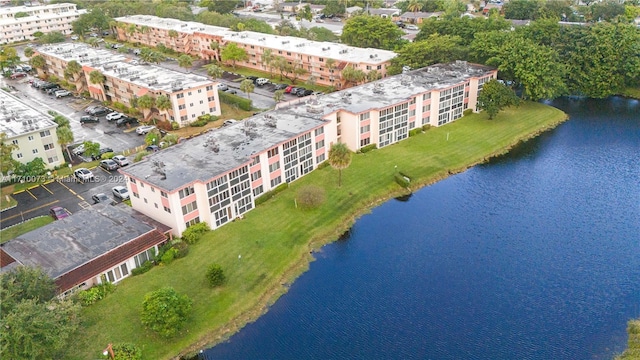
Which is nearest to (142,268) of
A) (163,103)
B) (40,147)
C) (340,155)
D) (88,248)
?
(88,248)

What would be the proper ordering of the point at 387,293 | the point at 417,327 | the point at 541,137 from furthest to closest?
the point at 541,137 < the point at 387,293 < the point at 417,327

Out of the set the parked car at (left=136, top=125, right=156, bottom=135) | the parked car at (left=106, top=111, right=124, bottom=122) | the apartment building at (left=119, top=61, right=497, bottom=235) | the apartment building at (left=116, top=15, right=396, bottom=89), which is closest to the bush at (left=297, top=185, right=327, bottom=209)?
the apartment building at (left=119, top=61, right=497, bottom=235)

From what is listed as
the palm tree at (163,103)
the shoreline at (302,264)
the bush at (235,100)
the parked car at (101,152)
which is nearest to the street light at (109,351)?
the shoreline at (302,264)

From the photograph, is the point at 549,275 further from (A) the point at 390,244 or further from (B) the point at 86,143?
(B) the point at 86,143

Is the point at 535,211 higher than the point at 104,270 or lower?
lower

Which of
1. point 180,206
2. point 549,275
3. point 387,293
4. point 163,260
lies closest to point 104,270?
point 163,260

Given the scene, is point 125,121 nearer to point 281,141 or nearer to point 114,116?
point 114,116
